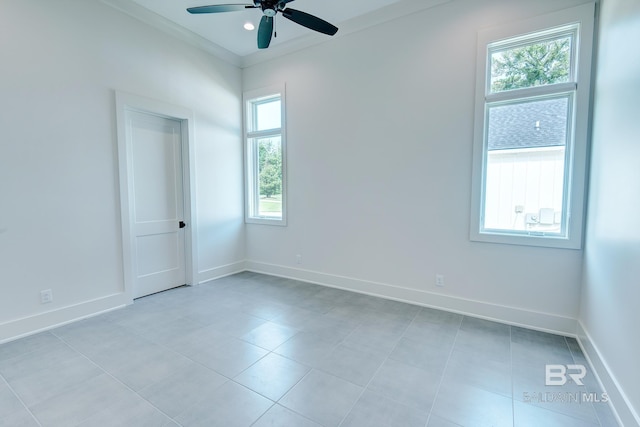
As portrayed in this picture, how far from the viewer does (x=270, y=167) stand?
15.3ft

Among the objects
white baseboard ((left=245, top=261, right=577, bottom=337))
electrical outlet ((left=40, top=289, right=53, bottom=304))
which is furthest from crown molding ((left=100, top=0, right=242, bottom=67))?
white baseboard ((left=245, top=261, right=577, bottom=337))

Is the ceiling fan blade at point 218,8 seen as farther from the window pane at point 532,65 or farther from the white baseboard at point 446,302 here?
the white baseboard at point 446,302

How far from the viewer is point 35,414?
67.9 inches

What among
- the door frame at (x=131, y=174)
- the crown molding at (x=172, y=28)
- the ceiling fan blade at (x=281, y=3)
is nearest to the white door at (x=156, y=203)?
the door frame at (x=131, y=174)

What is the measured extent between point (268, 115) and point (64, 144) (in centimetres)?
260

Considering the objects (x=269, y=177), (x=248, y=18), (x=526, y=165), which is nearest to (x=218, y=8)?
(x=248, y=18)

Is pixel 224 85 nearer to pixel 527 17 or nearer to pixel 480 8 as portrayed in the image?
pixel 480 8

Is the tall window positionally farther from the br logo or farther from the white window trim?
the br logo

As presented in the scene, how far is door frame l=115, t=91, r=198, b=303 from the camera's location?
328 cm

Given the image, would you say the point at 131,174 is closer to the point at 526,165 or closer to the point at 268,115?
the point at 268,115

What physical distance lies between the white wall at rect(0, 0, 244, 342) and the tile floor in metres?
0.44

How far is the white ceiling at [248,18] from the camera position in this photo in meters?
3.24

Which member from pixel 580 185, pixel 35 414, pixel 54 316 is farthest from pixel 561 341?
pixel 54 316

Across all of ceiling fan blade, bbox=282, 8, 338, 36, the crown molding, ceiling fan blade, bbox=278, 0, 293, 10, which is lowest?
ceiling fan blade, bbox=282, 8, 338, 36
